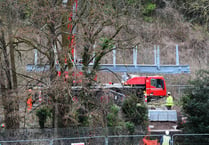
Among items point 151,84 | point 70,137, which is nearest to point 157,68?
point 151,84

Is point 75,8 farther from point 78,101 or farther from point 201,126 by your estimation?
point 201,126

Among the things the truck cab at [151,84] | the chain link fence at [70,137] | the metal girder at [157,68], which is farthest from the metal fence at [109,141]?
the metal girder at [157,68]

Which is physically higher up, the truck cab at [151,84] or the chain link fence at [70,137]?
the truck cab at [151,84]

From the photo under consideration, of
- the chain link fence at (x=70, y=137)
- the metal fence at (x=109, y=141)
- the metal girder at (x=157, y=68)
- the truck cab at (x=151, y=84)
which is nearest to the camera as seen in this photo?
the metal fence at (x=109, y=141)

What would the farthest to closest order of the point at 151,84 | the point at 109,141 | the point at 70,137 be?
the point at 151,84 < the point at 70,137 < the point at 109,141

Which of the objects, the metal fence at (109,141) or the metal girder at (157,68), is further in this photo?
the metal girder at (157,68)

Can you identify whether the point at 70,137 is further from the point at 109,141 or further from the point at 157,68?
the point at 157,68

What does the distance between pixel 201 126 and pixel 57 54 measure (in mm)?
8608

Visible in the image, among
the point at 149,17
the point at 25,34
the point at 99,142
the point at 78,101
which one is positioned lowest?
the point at 99,142

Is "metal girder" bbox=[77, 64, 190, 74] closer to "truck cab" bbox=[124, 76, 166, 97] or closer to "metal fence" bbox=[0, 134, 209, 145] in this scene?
"truck cab" bbox=[124, 76, 166, 97]

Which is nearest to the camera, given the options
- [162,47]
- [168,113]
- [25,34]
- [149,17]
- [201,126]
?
[25,34]

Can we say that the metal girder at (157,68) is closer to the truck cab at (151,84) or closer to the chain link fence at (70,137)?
the truck cab at (151,84)

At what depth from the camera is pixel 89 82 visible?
13617mm

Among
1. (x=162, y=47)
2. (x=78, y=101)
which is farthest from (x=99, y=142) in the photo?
(x=162, y=47)
